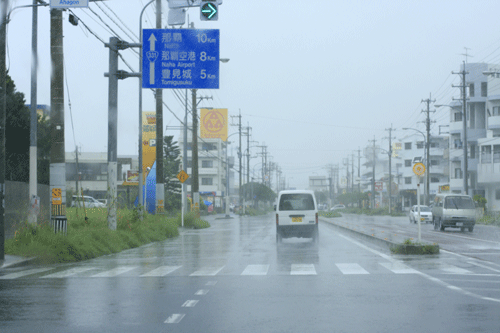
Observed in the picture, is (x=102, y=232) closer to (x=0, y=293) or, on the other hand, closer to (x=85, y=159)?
(x=0, y=293)

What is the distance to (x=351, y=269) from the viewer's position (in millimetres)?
14234

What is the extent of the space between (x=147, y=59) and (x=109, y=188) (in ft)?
15.9

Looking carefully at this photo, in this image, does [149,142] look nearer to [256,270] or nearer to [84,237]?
[84,237]

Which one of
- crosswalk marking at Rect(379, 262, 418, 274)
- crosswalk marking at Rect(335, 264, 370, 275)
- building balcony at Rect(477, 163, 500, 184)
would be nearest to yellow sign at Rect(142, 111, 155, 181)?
building balcony at Rect(477, 163, 500, 184)

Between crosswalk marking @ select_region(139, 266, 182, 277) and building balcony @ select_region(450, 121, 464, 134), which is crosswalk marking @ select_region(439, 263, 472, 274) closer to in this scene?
crosswalk marking @ select_region(139, 266, 182, 277)

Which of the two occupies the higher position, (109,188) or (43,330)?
(109,188)

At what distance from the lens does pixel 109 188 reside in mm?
21984

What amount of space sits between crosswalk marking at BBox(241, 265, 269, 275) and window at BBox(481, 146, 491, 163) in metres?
53.9

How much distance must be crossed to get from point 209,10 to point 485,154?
5537 centimetres

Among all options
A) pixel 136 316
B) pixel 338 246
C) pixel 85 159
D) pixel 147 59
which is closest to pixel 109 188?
pixel 147 59

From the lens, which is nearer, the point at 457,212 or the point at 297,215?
the point at 297,215

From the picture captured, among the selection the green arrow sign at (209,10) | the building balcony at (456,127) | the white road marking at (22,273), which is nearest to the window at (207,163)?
the building balcony at (456,127)

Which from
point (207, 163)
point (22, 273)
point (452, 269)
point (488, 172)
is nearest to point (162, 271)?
point (22, 273)

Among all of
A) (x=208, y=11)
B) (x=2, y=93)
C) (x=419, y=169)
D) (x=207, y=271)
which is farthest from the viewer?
(x=419, y=169)
